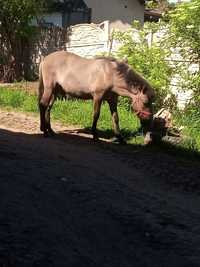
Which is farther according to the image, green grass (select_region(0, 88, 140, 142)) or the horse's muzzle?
green grass (select_region(0, 88, 140, 142))

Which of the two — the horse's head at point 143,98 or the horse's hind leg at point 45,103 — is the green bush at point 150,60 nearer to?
the horse's head at point 143,98

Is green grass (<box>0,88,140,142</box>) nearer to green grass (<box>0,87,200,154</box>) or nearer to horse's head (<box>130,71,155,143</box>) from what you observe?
green grass (<box>0,87,200,154</box>)

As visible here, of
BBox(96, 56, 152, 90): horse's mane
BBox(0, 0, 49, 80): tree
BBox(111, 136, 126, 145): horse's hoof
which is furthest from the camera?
BBox(0, 0, 49, 80): tree

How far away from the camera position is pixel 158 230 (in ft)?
17.2

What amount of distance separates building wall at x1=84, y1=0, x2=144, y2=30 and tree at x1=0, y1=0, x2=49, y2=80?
6.92m

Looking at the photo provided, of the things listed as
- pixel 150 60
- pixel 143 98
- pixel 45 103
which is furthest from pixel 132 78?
pixel 150 60

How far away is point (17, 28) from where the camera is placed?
21.5 meters

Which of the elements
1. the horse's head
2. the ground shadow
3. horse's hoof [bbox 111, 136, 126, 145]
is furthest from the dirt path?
the horse's head

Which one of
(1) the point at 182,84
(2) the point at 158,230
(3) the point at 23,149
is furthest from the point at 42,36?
(2) the point at 158,230

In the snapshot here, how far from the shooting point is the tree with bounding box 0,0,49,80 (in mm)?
20859

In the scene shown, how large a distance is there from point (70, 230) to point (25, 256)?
87cm

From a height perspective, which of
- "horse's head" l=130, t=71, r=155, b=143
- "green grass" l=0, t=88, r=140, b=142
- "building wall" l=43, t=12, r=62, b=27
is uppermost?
"horse's head" l=130, t=71, r=155, b=143

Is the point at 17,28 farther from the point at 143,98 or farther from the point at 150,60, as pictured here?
the point at 143,98

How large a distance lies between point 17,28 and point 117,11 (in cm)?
926
